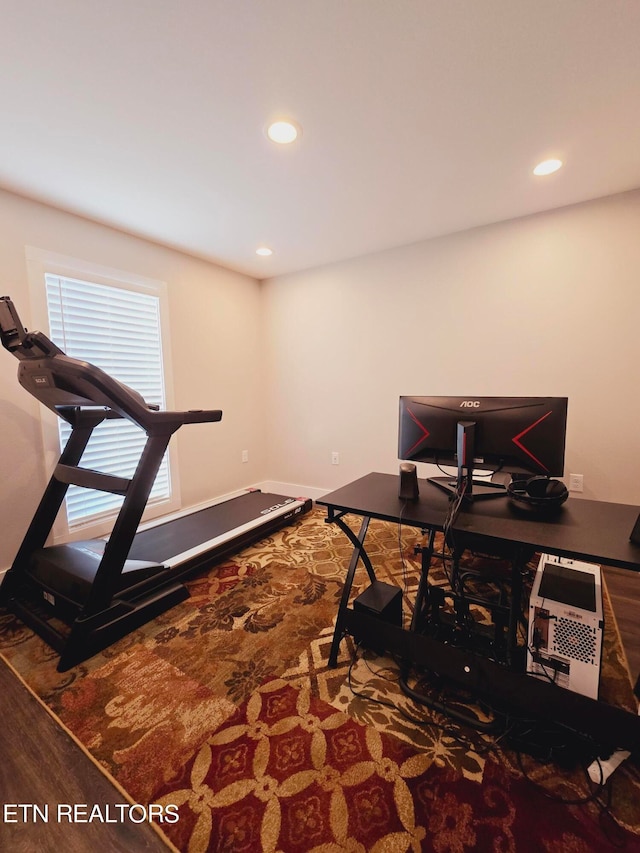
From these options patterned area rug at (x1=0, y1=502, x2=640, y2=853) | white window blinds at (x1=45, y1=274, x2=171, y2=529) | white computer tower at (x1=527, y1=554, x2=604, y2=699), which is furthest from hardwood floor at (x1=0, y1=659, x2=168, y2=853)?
white window blinds at (x1=45, y1=274, x2=171, y2=529)

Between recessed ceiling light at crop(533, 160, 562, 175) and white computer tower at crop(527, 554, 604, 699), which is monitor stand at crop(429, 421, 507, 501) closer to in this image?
white computer tower at crop(527, 554, 604, 699)

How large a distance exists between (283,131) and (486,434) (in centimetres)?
181

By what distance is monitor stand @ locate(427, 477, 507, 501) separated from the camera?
1.64 meters

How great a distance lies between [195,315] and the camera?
343 centimetres

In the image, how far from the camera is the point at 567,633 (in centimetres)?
129

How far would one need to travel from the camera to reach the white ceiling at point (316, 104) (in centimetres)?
125

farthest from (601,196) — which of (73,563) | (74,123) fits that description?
(73,563)

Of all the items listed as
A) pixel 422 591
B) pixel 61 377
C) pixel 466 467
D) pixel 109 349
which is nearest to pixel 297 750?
pixel 422 591

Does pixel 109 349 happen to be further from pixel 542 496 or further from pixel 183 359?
pixel 542 496

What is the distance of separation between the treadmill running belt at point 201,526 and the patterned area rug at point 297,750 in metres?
0.61

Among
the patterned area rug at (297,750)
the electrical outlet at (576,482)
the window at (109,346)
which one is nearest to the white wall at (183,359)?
the window at (109,346)

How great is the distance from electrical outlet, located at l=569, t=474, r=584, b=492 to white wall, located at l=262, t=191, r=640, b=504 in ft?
0.12

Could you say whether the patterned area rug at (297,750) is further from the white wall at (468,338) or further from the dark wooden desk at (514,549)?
the white wall at (468,338)

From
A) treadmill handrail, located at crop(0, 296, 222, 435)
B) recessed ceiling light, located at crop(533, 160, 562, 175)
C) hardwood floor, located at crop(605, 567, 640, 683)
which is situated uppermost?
recessed ceiling light, located at crop(533, 160, 562, 175)
